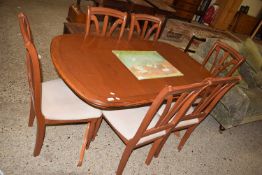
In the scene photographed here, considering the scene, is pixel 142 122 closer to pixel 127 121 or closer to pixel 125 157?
pixel 127 121

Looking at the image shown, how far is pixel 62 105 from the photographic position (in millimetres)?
1404

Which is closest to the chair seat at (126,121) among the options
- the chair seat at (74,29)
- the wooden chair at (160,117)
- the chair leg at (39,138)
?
the wooden chair at (160,117)

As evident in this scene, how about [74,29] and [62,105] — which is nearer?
[62,105]

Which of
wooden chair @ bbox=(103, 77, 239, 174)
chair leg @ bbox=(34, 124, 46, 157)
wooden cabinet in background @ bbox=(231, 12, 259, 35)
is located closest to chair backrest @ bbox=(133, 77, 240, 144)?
wooden chair @ bbox=(103, 77, 239, 174)

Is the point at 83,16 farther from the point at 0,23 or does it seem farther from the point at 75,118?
the point at 75,118

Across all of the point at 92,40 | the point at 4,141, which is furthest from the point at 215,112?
the point at 4,141

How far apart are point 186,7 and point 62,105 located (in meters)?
5.32

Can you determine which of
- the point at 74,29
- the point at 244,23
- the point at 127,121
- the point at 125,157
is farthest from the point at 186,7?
the point at 125,157

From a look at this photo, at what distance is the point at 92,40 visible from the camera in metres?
1.71

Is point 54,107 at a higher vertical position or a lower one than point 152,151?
higher

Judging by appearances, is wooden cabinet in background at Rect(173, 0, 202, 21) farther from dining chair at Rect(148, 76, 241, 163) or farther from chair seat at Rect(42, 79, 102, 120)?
chair seat at Rect(42, 79, 102, 120)

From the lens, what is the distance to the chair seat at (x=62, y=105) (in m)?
1.34

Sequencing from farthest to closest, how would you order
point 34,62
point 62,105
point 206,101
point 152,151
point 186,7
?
point 186,7
point 152,151
point 206,101
point 62,105
point 34,62

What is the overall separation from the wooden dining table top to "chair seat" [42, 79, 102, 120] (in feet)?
0.78
